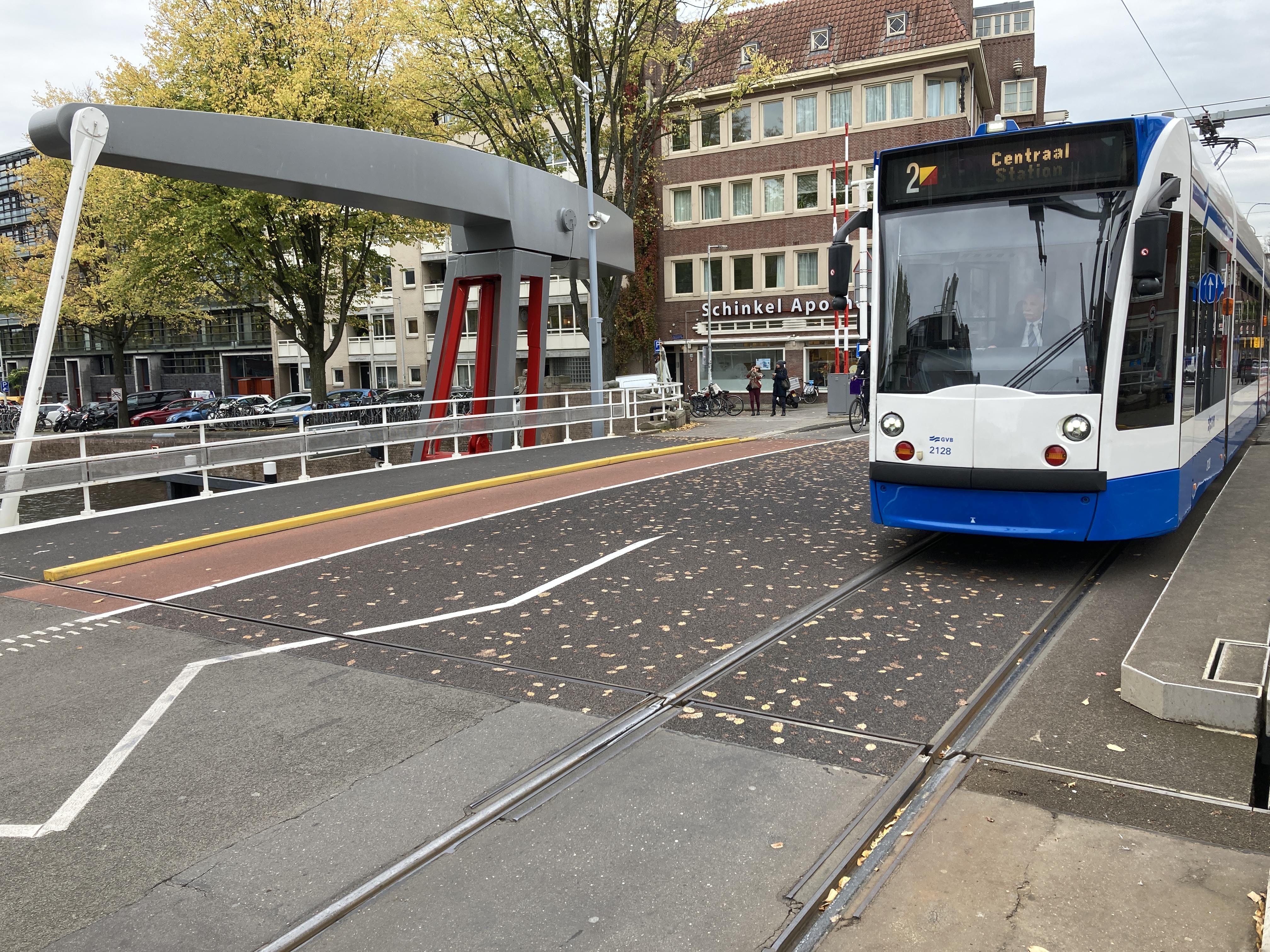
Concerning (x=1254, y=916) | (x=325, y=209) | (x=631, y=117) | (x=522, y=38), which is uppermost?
(x=522, y=38)

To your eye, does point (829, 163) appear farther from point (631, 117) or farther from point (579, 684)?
point (579, 684)

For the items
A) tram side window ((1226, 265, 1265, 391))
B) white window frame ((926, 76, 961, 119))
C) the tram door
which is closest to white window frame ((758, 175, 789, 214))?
white window frame ((926, 76, 961, 119))

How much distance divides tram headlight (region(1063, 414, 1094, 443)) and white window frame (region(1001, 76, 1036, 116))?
57760 mm

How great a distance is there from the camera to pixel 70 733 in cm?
498

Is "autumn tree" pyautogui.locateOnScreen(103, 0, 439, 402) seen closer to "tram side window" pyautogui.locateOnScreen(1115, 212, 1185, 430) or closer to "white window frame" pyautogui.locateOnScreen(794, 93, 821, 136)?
"white window frame" pyautogui.locateOnScreen(794, 93, 821, 136)

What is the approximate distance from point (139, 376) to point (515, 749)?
267ft

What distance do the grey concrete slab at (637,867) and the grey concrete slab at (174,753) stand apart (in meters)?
0.43

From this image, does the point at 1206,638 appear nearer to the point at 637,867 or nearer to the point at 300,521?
the point at 637,867

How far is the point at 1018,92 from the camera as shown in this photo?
5888cm

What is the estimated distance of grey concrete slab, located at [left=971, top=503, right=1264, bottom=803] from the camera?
13.8 feet

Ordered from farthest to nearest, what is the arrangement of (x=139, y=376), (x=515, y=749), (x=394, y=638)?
(x=139, y=376) < (x=394, y=638) < (x=515, y=749)

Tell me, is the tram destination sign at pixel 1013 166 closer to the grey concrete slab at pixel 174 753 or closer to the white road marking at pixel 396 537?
the grey concrete slab at pixel 174 753

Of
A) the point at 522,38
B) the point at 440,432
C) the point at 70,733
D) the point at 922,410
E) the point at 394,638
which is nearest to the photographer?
the point at 70,733

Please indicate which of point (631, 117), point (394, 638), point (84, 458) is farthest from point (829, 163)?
point (394, 638)
